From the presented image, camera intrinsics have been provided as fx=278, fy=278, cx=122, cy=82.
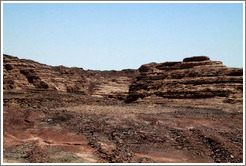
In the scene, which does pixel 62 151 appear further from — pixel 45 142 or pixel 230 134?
pixel 230 134

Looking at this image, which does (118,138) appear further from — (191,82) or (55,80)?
(55,80)

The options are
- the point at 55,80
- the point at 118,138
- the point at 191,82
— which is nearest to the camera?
the point at 118,138

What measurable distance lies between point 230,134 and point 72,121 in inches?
318

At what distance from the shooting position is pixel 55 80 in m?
51.6

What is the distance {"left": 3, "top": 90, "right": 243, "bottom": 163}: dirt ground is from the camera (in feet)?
33.5

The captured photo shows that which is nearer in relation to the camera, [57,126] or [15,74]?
[57,126]

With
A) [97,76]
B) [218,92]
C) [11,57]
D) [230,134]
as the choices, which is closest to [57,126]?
[230,134]

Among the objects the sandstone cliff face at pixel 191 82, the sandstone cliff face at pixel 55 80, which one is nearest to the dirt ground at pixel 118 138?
the sandstone cliff face at pixel 191 82

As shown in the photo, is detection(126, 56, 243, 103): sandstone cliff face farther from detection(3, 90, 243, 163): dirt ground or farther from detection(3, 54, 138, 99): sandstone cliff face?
detection(3, 54, 138, 99): sandstone cliff face

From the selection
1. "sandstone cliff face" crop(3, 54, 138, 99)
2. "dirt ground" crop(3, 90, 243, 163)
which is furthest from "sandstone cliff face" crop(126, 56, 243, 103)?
"sandstone cliff face" crop(3, 54, 138, 99)

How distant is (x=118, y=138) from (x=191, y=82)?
15467mm

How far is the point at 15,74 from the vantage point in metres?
43.6

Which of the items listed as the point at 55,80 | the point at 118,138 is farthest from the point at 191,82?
the point at 55,80

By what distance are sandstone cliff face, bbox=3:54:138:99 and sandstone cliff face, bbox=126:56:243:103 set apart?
18469 millimetres
